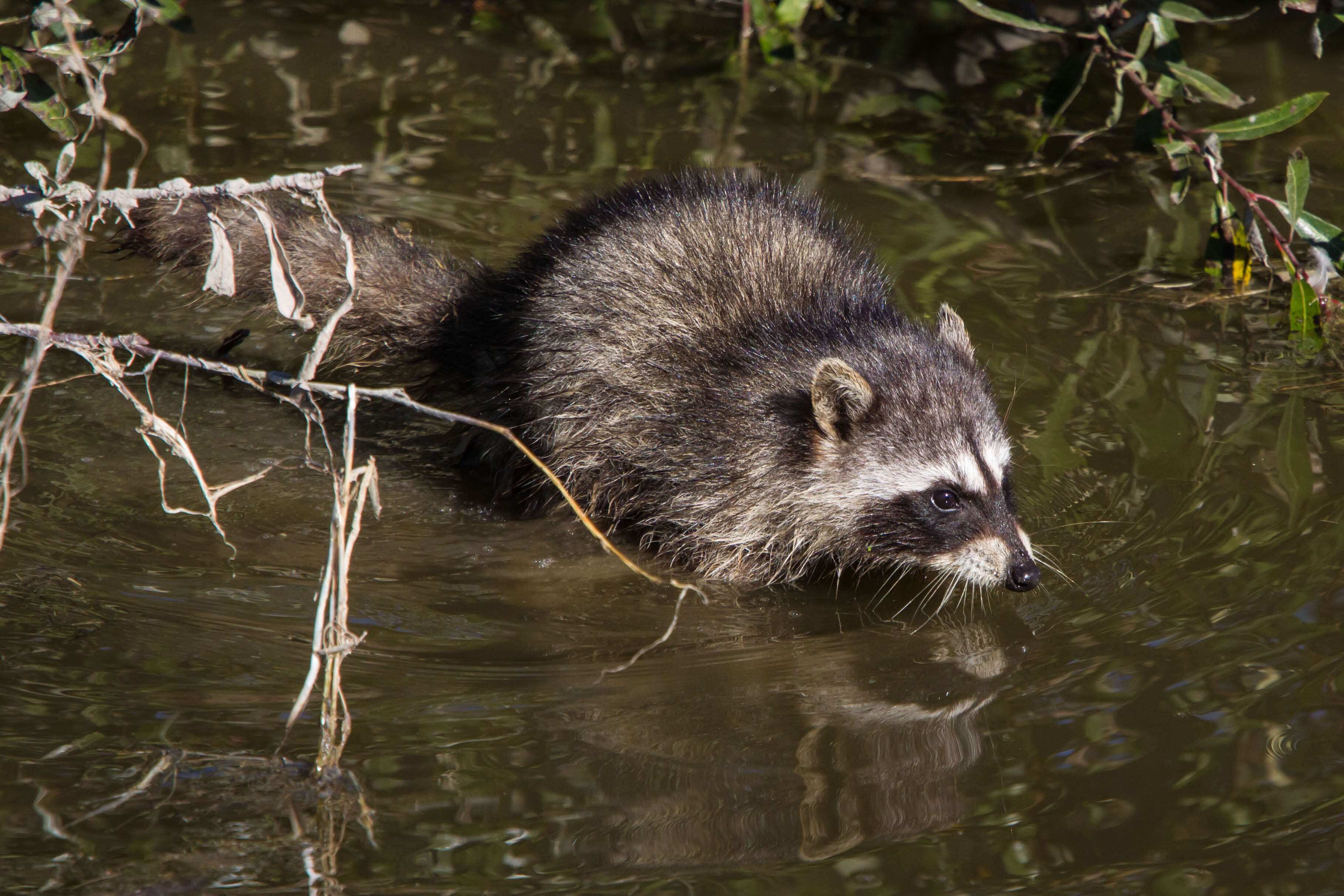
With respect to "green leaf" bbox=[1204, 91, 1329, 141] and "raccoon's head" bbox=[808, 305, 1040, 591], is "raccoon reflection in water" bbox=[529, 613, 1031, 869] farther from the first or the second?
"green leaf" bbox=[1204, 91, 1329, 141]

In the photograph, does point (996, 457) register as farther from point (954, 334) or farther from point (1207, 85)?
point (1207, 85)

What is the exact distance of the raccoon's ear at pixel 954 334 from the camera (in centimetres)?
533

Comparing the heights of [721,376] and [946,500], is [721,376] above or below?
above

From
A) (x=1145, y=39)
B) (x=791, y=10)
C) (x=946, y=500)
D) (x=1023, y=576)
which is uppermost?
(x=791, y=10)

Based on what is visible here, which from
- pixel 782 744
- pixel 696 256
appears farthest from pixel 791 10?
pixel 782 744

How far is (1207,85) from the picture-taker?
6574 mm

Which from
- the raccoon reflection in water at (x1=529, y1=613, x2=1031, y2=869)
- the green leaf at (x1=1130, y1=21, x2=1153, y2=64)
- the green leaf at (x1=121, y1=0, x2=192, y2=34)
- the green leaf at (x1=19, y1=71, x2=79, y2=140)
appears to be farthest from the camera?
the green leaf at (x1=1130, y1=21, x2=1153, y2=64)

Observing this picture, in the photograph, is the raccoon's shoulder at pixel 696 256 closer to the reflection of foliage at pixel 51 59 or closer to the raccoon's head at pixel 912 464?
Result: the raccoon's head at pixel 912 464

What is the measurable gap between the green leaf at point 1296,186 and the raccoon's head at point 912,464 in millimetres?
1844

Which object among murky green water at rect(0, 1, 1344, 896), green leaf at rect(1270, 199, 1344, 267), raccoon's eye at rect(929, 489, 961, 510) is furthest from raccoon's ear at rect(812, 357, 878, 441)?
green leaf at rect(1270, 199, 1344, 267)

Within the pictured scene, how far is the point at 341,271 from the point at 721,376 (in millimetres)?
1801

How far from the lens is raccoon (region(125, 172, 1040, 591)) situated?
194 inches

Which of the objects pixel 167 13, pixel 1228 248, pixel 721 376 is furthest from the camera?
pixel 1228 248

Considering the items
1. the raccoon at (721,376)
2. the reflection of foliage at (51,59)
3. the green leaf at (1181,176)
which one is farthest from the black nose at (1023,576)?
the reflection of foliage at (51,59)
